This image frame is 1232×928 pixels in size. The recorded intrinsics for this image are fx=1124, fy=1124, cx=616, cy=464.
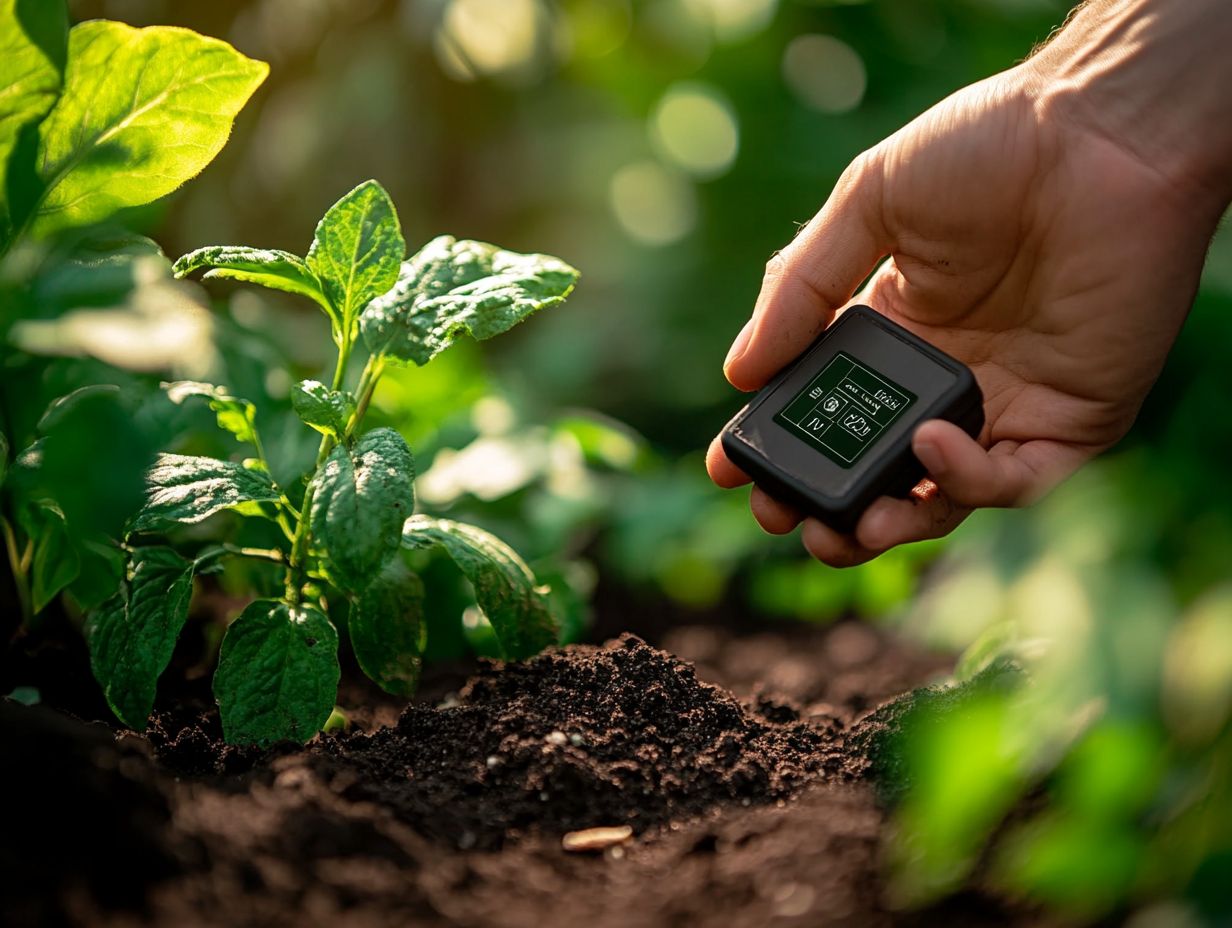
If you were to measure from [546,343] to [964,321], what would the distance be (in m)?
1.69

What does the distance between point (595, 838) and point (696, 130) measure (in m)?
2.77

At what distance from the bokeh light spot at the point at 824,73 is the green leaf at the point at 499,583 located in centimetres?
238

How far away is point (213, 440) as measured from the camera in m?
1.64

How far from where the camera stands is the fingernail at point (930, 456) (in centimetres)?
142

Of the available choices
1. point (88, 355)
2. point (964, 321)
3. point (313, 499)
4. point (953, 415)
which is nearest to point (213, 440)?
point (88, 355)

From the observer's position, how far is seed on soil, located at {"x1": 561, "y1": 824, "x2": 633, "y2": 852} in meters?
1.10

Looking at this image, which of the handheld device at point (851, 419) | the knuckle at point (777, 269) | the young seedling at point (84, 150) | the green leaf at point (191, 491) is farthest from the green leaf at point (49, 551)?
the knuckle at point (777, 269)

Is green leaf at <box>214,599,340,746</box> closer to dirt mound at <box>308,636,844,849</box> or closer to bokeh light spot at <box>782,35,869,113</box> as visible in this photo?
dirt mound at <box>308,636,844,849</box>

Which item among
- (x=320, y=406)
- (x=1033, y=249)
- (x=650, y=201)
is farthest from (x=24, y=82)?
(x=650, y=201)

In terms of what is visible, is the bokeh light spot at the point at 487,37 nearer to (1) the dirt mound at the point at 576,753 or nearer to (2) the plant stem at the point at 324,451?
(2) the plant stem at the point at 324,451

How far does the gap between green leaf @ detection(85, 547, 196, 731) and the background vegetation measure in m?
0.16

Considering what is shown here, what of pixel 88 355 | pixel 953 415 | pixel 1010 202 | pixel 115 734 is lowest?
pixel 115 734

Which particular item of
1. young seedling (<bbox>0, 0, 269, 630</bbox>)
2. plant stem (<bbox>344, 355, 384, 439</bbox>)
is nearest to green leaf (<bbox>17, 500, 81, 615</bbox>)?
young seedling (<bbox>0, 0, 269, 630</bbox>)

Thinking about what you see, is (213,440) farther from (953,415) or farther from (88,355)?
(953,415)
